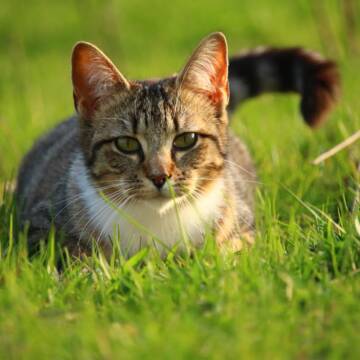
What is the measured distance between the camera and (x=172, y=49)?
1120 cm

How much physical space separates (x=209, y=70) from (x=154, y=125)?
1.36 feet

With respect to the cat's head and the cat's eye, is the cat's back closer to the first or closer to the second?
the cat's head

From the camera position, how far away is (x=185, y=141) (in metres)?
3.32

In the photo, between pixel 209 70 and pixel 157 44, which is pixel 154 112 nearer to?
pixel 209 70

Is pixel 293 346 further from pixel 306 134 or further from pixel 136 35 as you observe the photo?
pixel 136 35

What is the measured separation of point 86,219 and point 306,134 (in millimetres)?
2231

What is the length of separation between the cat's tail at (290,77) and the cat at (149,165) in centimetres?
76

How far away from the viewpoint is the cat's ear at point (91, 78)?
3375 millimetres

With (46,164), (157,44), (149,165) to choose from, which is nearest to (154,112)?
(149,165)

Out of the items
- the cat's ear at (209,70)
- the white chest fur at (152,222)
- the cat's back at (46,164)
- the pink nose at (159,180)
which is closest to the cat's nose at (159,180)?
the pink nose at (159,180)

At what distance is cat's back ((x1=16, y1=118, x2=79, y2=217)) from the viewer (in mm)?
4082

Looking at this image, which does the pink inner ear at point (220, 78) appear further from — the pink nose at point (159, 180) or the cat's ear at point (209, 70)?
the pink nose at point (159, 180)

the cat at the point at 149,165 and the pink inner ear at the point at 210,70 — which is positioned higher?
the pink inner ear at the point at 210,70

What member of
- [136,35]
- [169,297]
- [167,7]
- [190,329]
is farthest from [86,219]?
[167,7]
